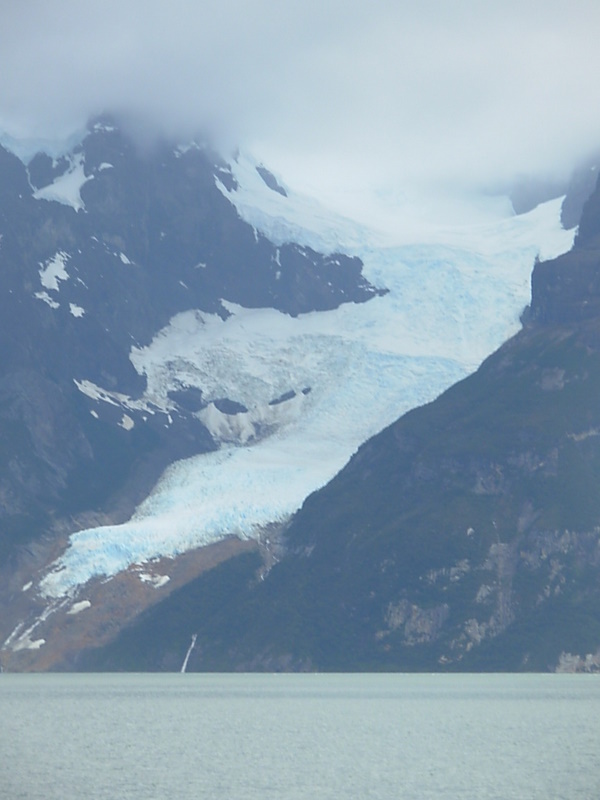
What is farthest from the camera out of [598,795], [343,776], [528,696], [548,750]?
[528,696]

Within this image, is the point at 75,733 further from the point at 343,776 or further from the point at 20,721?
the point at 343,776

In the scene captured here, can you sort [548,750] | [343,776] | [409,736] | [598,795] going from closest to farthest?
[598,795], [343,776], [548,750], [409,736]

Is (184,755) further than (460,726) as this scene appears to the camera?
No

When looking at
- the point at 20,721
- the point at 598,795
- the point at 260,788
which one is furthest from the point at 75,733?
the point at 598,795

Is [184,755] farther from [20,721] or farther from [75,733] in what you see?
[20,721]

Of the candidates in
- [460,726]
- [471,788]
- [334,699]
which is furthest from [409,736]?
[334,699]

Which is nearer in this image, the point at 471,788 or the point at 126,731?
the point at 471,788
